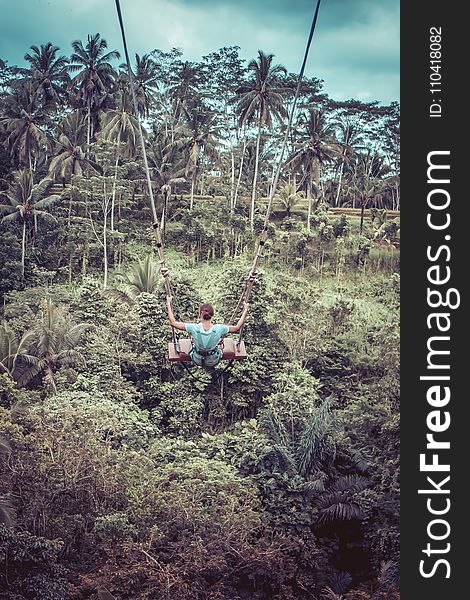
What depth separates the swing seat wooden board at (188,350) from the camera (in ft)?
21.1

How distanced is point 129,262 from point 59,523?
16.3m

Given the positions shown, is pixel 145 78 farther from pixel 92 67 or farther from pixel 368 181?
pixel 368 181

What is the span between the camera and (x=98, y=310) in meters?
19.3

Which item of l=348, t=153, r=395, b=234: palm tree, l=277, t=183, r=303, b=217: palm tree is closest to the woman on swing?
l=348, t=153, r=395, b=234: palm tree

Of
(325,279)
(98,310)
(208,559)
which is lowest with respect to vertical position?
(208,559)

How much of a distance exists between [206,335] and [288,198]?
26.2 meters

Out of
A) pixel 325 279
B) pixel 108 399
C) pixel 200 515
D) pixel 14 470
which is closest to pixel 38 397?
pixel 108 399

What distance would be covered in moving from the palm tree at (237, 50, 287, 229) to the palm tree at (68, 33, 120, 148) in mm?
6749

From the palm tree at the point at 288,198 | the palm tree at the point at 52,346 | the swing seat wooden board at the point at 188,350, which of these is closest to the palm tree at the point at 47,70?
the palm tree at the point at 288,198

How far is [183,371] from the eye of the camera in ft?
58.3

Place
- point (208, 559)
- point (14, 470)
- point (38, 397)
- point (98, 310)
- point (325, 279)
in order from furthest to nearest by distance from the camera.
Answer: point (325, 279), point (98, 310), point (38, 397), point (14, 470), point (208, 559)

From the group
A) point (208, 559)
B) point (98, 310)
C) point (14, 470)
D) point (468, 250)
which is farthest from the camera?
point (98, 310)

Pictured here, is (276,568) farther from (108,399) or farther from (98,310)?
(98,310)

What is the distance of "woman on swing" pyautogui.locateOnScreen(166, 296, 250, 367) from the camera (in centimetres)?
628
